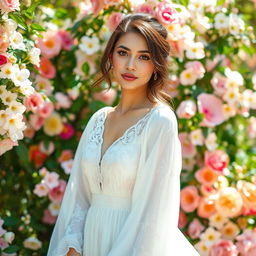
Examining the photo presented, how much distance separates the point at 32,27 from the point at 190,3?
103 cm

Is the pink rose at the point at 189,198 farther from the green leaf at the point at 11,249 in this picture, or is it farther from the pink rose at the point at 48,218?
the green leaf at the point at 11,249

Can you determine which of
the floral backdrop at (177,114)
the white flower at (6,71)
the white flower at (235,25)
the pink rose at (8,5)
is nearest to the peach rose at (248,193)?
the floral backdrop at (177,114)

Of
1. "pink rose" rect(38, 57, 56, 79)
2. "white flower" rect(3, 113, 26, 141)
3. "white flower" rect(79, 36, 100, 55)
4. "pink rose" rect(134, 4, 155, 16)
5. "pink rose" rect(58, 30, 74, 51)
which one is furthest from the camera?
"pink rose" rect(58, 30, 74, 51)

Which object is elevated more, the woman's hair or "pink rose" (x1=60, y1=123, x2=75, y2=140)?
the woman's hair

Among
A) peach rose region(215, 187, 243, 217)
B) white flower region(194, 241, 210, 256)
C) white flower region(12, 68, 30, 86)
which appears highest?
white flower region(12, 68, 30, 86)

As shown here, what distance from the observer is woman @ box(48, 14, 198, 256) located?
229 centimetres

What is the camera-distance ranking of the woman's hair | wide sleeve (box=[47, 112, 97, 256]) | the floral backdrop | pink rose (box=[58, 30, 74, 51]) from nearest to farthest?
the woman's hair < wide sleeve (box=[47, 112, 97, 256]) < the floral backdrop < pink rose (box=[58, 30, 74, 51])

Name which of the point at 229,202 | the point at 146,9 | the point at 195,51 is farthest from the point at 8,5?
the point at 229,202

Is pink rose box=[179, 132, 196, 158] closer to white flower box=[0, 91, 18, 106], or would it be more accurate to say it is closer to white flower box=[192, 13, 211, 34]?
white flower box=[192, 13, 211, 34]

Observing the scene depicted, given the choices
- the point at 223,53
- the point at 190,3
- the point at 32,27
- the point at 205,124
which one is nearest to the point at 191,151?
the point at 205,124

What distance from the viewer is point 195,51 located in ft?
10.9

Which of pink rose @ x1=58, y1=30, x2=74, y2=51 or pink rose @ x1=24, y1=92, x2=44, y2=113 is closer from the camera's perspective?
pink rose @ x1=24, y1=92, x2=44, y2=113

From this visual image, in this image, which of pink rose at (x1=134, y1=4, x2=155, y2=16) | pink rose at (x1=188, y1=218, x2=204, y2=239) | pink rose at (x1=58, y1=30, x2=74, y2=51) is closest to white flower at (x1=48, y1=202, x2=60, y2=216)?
pink rose at (x1=188, y1=218, x2=204, y2=239)

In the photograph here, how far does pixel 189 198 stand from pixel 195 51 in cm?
82
